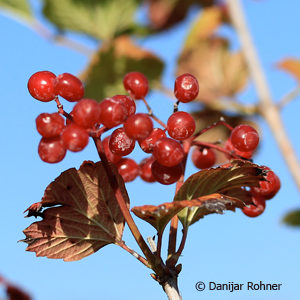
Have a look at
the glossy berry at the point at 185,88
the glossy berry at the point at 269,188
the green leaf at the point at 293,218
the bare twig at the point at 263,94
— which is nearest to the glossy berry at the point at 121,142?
the glossy berry at the point at 185,88


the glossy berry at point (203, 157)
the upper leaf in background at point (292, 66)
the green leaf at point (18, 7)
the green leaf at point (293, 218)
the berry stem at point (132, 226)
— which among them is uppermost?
the green leaf at point (18, 7)

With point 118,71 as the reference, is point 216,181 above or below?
below

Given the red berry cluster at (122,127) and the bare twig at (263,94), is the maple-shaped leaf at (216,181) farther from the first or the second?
the bare twig at (263,94)

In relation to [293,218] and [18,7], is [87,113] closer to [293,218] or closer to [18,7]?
[293,218]

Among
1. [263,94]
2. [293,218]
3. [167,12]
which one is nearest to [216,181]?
[263,94]

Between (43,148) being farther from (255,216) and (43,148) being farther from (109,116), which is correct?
(255,216)

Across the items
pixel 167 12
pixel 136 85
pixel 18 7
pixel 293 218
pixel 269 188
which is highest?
pixel 167 12

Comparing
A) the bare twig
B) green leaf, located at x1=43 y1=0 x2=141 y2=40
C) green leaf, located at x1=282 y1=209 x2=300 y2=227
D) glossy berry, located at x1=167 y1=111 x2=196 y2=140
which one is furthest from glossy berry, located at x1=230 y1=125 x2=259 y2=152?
A: green leaf, located at x1=43 y1=0 x2=141 y2=40

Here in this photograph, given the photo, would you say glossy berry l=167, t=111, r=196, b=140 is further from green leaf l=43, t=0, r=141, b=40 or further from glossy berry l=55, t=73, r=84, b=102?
green leaf l=43, t=0, r=141, b=40
